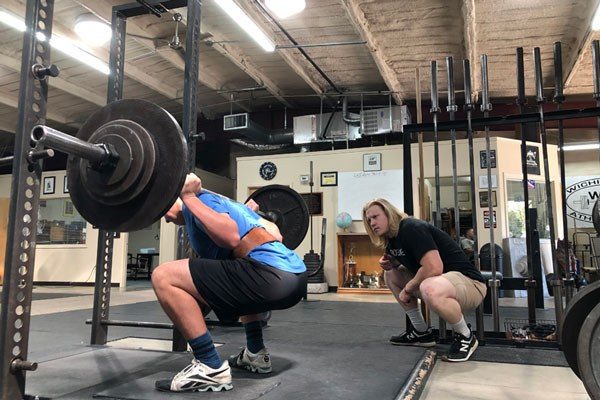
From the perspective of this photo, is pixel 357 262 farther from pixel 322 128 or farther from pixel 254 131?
pixel 254 131

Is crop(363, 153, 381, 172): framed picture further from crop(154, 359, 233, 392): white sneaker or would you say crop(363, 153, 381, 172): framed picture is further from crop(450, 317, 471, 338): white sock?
crop(154, 359, 233, 392): white sneaker

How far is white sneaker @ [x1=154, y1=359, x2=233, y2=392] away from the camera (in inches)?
59.1

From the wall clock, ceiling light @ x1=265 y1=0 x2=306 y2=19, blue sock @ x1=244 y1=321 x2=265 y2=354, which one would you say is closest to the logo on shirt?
blue sock @ x1=244 y1=321 x2=265 y2=354

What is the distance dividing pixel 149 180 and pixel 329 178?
5297 millimetres

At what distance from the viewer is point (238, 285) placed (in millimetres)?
1537

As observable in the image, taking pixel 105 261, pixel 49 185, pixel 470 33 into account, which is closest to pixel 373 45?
pixel 470 33

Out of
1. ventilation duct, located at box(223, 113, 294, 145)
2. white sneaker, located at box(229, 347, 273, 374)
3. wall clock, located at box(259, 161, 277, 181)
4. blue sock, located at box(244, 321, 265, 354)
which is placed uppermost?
ventilation duct, located at box(223, 113, 294, 145)

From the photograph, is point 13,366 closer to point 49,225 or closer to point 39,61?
point 39,61

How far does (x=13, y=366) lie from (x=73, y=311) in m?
2.98

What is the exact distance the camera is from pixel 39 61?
1.47 meters

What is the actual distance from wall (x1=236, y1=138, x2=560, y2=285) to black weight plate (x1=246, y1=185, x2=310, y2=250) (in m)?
2.95

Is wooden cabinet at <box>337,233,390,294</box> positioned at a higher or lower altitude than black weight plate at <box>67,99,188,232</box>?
lower

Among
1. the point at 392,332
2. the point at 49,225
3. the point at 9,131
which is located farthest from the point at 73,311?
the point at 9,131

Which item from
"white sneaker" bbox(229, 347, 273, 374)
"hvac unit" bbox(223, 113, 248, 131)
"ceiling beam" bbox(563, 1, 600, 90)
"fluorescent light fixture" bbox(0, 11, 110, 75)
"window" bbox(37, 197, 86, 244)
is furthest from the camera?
"window" bbox(37, 197, 86, 244)
